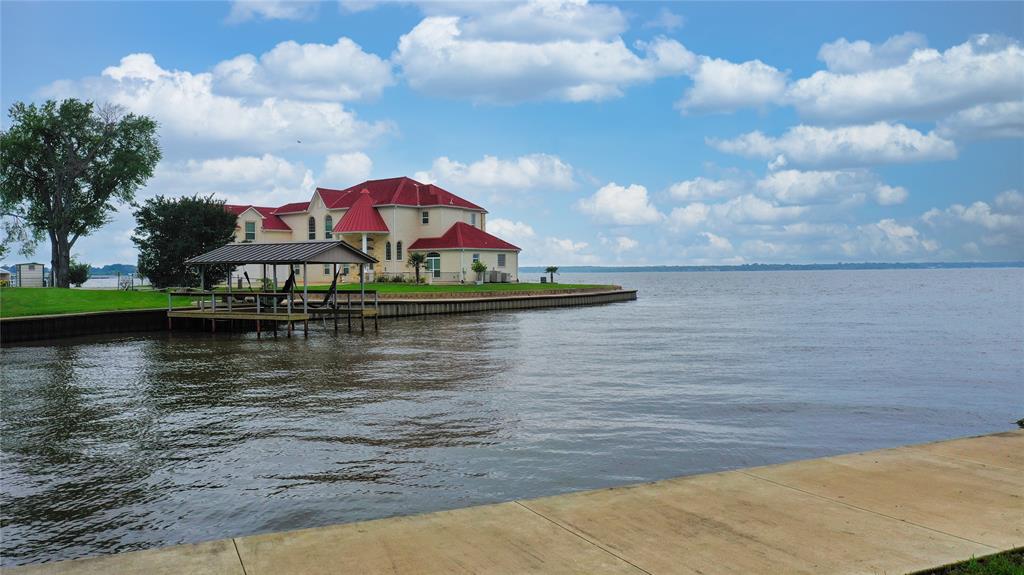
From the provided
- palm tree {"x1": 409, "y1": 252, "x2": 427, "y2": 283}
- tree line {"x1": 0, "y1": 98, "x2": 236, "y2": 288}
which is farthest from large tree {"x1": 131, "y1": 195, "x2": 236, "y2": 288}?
palm tree {"x1": 409, "y1": 252, "x2": 427, "y2": 283}

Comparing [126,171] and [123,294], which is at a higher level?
[126,171]

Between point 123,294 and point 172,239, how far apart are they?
537 centimetres

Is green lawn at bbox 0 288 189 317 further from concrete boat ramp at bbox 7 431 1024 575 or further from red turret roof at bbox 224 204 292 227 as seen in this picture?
concrete boat ramp at bbox 7 431 1024 575

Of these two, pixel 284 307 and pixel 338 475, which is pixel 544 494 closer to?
pixel 338 475

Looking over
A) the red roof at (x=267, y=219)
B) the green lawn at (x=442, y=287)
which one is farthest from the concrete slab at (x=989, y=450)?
the red roof at (x=267, y=219)

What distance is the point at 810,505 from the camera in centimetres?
677

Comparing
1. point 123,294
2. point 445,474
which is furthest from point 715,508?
point 123,294

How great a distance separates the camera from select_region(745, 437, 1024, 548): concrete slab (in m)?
6.27

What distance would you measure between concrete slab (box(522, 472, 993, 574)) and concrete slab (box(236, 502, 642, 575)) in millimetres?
275

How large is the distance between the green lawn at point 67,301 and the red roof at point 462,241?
22060 mm

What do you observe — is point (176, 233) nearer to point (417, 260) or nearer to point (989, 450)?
point (417, 260)

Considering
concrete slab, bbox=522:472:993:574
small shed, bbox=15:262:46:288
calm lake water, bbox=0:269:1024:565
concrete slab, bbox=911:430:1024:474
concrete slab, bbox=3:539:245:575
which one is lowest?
calm lake water, bbox=0:269:1024:565

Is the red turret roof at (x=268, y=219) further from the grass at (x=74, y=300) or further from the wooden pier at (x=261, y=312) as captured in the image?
the wooden pier at (x=261, y=312)

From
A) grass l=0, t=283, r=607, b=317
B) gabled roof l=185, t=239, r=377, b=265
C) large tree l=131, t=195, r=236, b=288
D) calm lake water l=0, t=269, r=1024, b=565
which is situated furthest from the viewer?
large tree l=131, t=195, r=236, b=288
